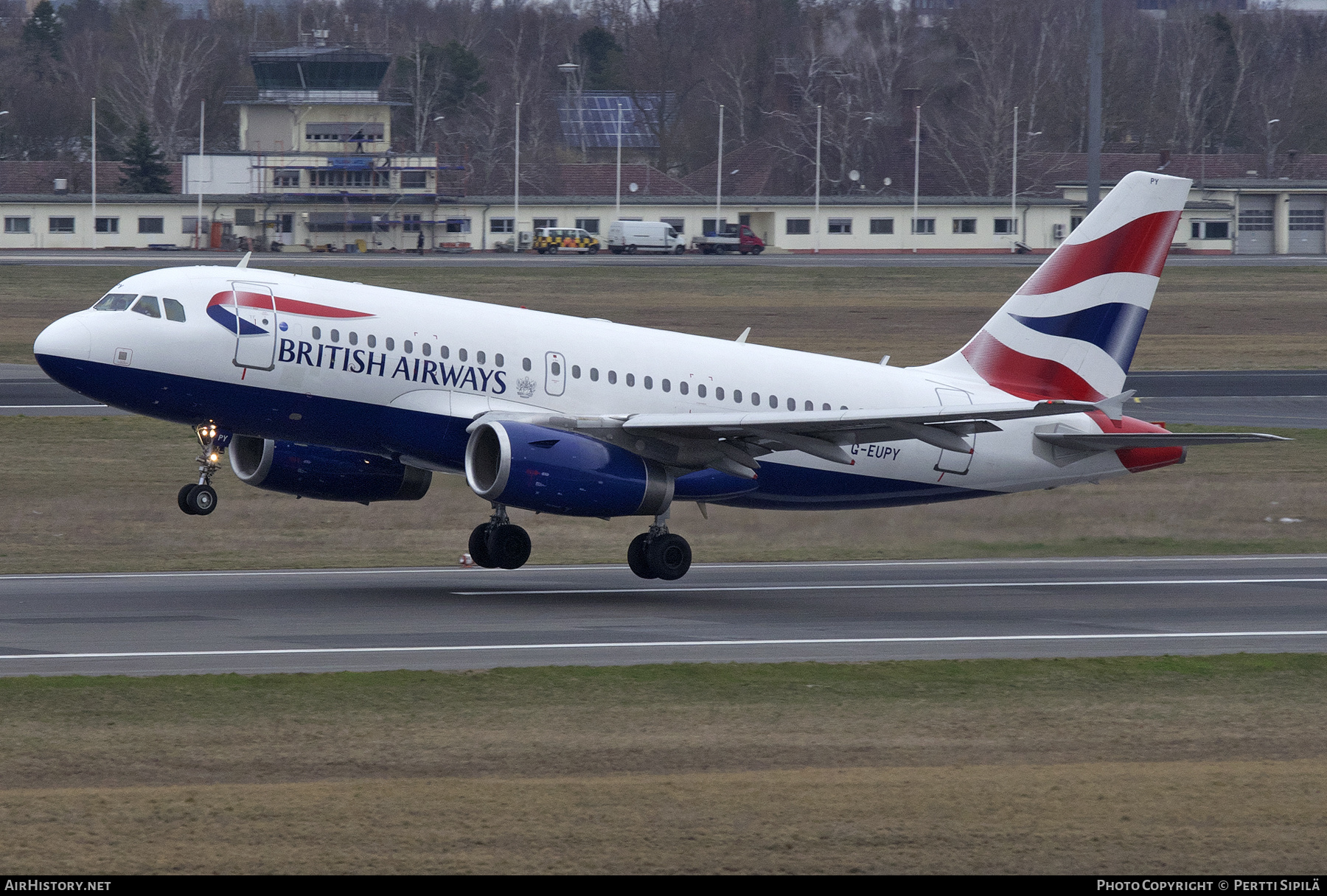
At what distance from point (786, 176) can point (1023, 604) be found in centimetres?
13250

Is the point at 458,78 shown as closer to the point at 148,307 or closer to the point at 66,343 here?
the point at 148,307

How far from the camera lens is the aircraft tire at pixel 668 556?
91.1 feet

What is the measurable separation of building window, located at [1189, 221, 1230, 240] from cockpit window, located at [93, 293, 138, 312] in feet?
382

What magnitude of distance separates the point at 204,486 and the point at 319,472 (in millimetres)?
3073

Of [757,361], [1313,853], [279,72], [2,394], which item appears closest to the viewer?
[1313,853]

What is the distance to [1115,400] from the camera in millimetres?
28438

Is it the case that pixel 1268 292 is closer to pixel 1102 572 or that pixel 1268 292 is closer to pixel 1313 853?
pixel 1102 572

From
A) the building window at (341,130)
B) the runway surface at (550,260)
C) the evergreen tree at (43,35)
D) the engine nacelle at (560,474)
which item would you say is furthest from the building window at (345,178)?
the engine nacelle at (560,474)

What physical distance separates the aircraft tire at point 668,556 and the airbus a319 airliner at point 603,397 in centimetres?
3

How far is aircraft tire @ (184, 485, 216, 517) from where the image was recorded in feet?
82.6

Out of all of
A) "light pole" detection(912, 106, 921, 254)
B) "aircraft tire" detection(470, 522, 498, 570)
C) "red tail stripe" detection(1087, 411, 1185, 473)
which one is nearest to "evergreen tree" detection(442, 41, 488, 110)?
"light pole" detection(912, 106, 921, 254)

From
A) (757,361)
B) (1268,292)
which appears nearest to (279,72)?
(1268,292)

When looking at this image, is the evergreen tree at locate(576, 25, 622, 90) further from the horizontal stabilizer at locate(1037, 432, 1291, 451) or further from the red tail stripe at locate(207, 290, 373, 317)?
the red tail stripe at locate(207, 290, 373, 317)

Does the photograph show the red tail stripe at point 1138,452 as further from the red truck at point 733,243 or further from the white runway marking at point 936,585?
the red truck at point 733,243
